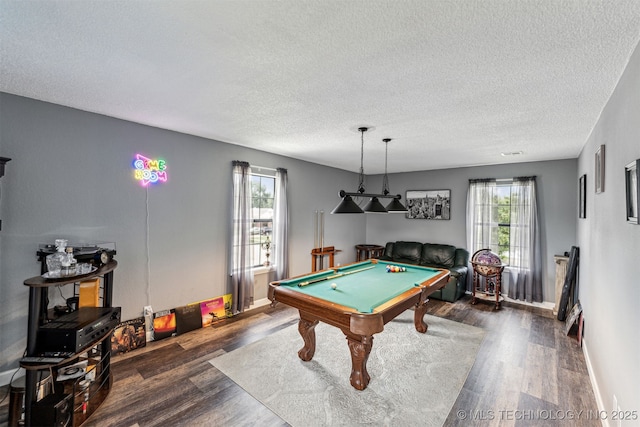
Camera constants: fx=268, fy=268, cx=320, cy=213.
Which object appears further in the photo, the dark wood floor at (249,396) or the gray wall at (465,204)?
the gray wall at (465,204)

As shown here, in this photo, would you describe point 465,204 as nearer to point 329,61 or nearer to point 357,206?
point 357,206

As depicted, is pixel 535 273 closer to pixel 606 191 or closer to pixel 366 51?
pixel 606 191

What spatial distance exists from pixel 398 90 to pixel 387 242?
16.7 ft

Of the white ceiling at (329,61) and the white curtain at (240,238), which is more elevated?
the white ceiling at (329,61)

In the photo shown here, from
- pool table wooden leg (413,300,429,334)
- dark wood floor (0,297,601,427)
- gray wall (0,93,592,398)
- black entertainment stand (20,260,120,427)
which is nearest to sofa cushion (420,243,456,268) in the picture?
gray wall (0,93,592,398)

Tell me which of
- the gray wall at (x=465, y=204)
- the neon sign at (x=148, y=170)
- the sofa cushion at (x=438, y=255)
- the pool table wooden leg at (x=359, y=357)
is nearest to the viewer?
the pool table wooden leg at (x=359, y=357)

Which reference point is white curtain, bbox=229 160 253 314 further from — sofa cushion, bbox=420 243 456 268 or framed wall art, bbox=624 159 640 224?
framed wall art, bbox=624 159 640 224

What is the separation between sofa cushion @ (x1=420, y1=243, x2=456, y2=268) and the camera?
5633 mm

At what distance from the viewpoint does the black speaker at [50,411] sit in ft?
5.94

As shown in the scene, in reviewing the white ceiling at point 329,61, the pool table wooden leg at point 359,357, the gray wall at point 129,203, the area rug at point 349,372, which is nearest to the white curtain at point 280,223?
the gray wall at point 129,203

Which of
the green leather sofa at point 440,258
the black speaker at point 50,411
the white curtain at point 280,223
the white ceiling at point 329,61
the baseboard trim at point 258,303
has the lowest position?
the baseboard trim at point 258,303

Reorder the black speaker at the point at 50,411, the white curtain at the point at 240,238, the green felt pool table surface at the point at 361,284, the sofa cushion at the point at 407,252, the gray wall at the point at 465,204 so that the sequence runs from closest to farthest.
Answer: the black speaker at the point at 50,411 < the green felt pool table surface at the point at 361,284 < the white curtain at the point at 240,238 < the gray wall at the point at 465,204 < the sofa cushion at the point at 407,252

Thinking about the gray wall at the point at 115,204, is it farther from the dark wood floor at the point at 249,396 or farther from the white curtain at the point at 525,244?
the white curtain at the point at 525,244

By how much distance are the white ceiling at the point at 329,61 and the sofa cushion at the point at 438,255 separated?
307 cm
